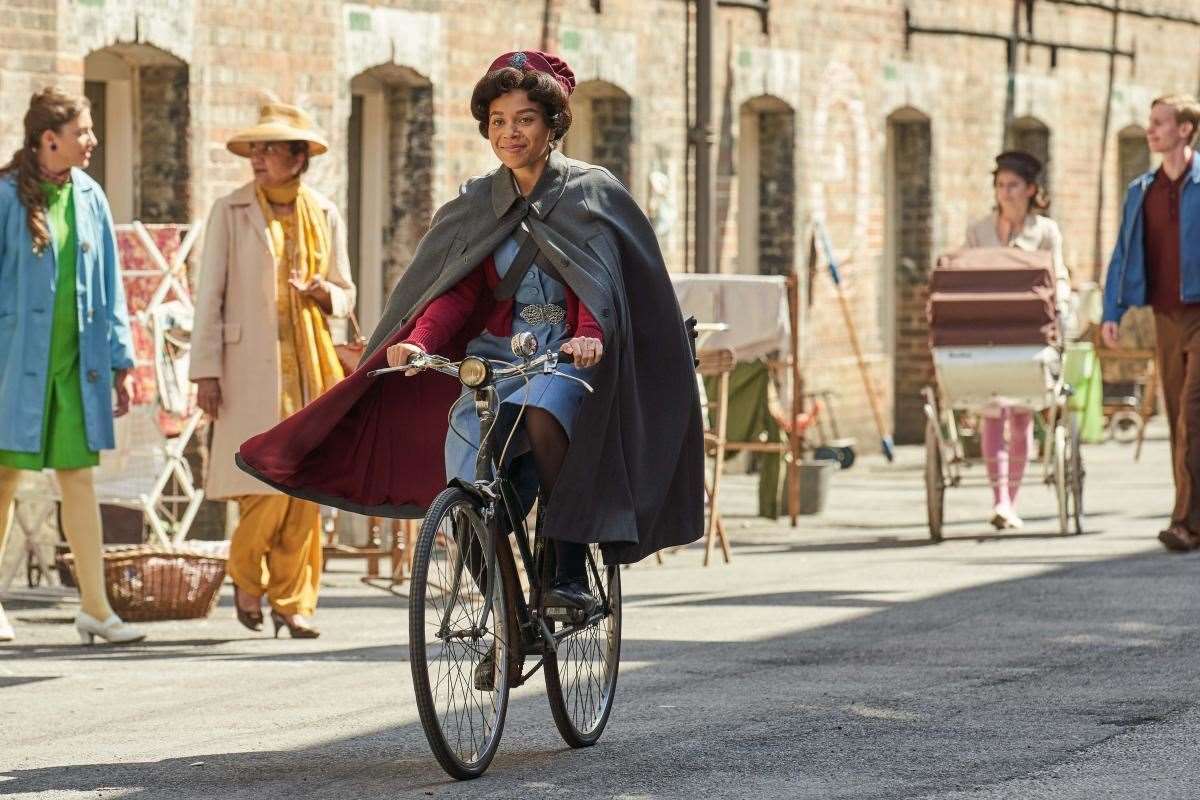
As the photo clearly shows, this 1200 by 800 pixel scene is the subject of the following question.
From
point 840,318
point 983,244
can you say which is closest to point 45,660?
point 983,244

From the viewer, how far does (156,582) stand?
11203 millimetres

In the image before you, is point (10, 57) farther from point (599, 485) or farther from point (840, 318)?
point (840, 318)

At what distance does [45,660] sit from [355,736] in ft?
8.48

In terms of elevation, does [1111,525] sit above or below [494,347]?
below

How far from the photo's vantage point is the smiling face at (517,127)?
7.12 m

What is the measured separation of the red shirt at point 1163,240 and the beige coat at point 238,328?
4726 mm

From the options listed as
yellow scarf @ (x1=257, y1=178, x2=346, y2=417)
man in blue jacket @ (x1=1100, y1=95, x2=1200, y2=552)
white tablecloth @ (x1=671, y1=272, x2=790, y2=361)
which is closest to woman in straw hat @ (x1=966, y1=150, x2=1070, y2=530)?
man in blue jacket @ (x1=1100, y1=95, x2=1200, y2=552)

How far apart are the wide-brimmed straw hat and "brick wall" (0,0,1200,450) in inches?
130

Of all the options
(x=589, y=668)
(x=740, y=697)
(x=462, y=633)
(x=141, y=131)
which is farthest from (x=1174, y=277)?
(x=462, y=633)

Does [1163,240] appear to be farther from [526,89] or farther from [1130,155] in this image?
[1130,155]

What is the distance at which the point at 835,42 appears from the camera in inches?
880

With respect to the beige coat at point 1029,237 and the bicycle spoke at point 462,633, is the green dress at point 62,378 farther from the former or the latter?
the beige coat at point 1029,237

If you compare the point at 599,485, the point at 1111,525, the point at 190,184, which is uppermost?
the point at 190,184

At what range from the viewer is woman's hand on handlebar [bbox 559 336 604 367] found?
6793 mm
